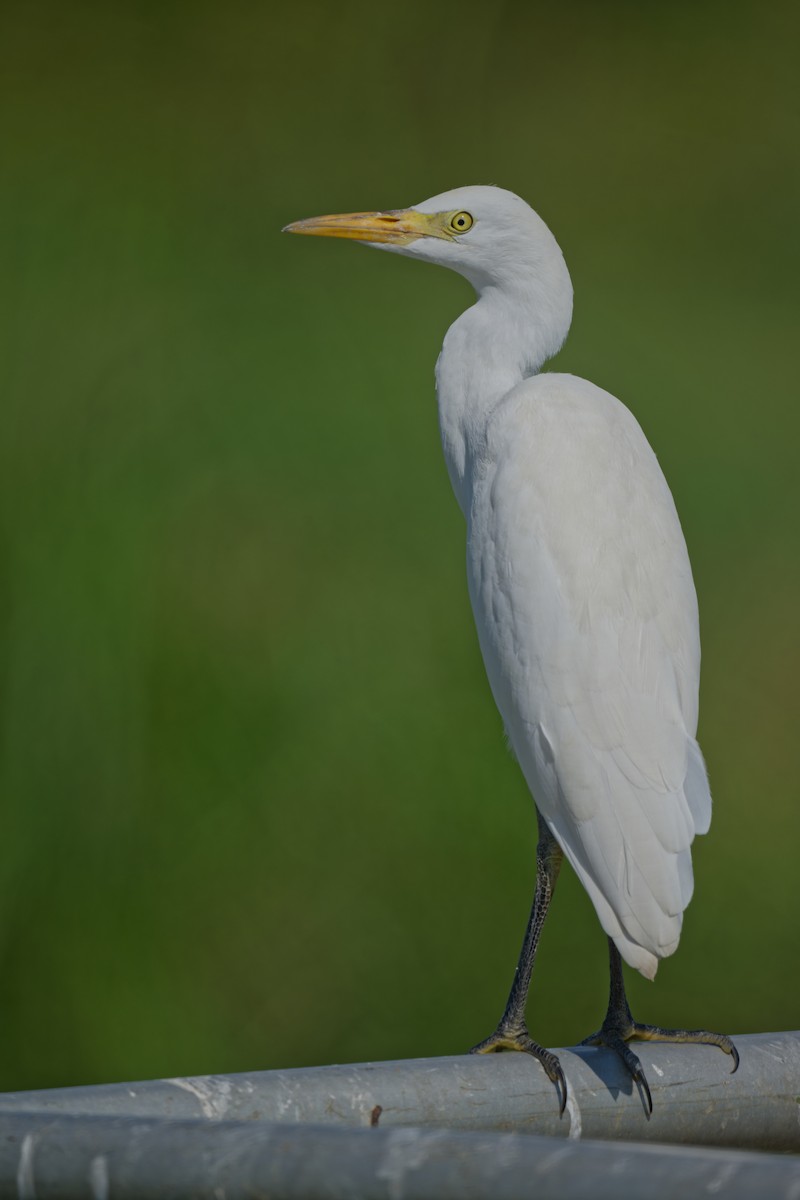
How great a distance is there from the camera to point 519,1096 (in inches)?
38.0

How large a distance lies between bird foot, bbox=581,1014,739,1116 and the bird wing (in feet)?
0.23

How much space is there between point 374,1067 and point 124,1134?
1.14ft

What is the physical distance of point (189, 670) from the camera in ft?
10.6

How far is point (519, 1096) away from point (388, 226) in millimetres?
979

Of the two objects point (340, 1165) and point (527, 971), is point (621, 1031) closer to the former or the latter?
point (527, 971)

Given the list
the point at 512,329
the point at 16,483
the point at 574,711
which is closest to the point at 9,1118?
the point at 574,711

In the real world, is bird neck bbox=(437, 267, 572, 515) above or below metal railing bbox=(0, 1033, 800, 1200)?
above

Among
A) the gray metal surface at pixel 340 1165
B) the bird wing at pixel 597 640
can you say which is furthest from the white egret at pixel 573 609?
the gray metal surface at pixel 340 1165

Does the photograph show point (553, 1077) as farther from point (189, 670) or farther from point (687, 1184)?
point (189, 670)

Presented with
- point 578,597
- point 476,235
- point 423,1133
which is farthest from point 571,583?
point 423,1133

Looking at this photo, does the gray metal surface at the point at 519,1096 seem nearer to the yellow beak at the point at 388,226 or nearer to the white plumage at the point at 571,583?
the white plumage at the point at 571,583

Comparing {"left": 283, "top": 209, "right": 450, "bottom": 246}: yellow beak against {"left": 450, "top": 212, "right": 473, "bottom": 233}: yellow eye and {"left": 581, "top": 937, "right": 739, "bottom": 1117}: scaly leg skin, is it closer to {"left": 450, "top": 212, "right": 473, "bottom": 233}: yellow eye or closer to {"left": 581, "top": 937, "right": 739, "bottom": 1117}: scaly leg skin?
{"left": 450, "top": 212, "right": 473, "bottom": 233}: yellow eye

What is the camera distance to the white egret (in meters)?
1.14

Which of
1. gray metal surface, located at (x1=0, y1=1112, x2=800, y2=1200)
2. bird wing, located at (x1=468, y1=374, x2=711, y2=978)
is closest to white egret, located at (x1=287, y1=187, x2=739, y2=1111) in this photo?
bird wing, located at (x1=468, y1=374, x2=711, y2=978)
